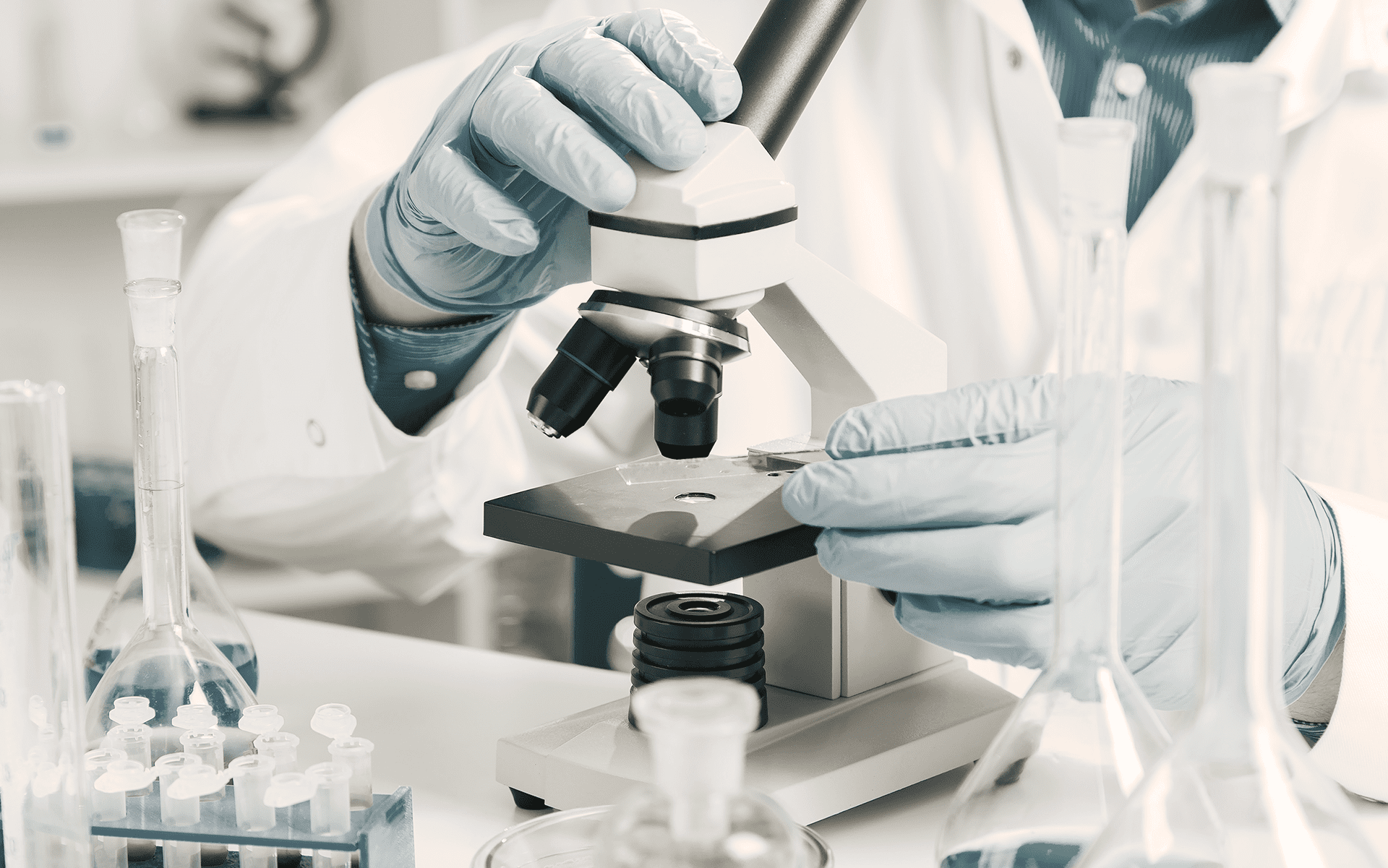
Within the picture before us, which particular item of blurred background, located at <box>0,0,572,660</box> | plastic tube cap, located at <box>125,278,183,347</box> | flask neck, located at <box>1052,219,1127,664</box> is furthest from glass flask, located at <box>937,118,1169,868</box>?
blurred background, located at <box>0,0,572,660</box>

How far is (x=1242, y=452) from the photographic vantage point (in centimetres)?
41

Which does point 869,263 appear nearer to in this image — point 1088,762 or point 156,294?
point 156,294

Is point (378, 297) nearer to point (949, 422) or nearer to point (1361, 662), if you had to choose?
point (949, 422)

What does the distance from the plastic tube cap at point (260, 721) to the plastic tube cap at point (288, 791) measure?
0.09ft

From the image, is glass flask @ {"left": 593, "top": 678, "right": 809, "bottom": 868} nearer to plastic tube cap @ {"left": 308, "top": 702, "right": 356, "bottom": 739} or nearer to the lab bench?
plastic tube cap @ {"left": 308, "top": 702, "right": 356, "bottom": 739}

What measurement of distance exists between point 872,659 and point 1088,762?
38 cm

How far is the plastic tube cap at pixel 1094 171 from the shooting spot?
17.5 inches

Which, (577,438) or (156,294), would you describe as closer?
(156,294)

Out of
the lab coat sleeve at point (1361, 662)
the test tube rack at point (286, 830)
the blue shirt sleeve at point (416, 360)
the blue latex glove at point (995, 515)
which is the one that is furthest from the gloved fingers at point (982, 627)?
the blue shirt sleeve at point (416, 360)

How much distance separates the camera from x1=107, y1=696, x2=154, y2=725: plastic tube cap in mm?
675

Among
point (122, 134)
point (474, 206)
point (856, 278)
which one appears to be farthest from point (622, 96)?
point (122, 134)

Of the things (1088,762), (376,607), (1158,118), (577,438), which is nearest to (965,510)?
(1088,762)

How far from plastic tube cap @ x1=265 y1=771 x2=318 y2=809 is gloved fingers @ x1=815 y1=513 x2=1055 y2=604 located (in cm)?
33

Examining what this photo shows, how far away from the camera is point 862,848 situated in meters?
0.79
